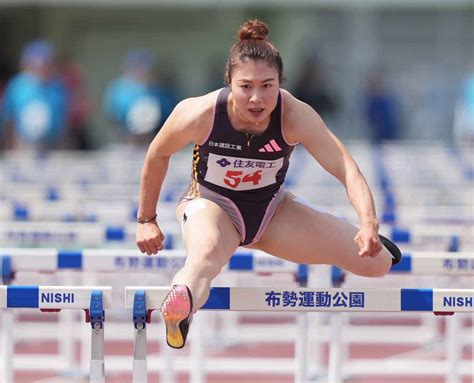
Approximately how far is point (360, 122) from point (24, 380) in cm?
1618

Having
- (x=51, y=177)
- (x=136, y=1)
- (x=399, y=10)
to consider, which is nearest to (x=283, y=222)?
(x=51, y=177)

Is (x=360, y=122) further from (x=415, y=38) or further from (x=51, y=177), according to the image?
(x=51, y=177)

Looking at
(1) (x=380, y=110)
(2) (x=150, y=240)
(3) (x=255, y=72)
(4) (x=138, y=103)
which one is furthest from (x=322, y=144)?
(1) (x=380, y=110)

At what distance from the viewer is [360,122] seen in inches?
975

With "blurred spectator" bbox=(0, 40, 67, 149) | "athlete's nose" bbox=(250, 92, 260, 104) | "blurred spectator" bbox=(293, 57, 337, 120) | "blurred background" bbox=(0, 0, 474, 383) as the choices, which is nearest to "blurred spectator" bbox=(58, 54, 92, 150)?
"blurred background" bbox=(0, 0, 474, 383)

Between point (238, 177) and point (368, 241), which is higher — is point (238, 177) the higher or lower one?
the higher one

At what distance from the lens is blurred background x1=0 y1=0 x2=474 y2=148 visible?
2472 cm

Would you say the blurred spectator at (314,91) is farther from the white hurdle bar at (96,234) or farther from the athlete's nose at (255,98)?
the athlete's nose at (255,98)

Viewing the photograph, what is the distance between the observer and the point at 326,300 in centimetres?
550

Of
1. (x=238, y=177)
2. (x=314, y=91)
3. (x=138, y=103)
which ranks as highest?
(x=314, y=91)

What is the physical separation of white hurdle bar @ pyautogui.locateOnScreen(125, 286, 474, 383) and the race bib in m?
0.68

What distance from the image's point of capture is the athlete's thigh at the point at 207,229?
560cm

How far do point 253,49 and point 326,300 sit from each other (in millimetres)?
1166

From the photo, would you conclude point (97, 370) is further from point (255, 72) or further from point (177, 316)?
point (255, 72)
